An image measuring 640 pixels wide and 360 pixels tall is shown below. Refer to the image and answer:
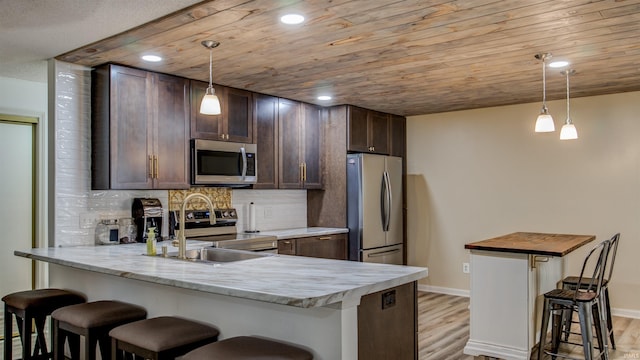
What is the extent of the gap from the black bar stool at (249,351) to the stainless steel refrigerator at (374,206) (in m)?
3.31

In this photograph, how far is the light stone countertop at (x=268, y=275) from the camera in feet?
6.62

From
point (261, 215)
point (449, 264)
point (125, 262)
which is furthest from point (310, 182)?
point (125, 262)

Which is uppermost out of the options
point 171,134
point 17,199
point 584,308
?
point 171,134

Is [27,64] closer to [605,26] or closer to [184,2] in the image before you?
[184,2]

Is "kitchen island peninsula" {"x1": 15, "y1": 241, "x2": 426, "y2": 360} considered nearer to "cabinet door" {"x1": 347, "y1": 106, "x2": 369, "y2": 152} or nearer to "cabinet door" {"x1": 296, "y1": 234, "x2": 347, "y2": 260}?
"cabinet door" {"x1": 296, "y1": 234, "x2": 347, "y2": 260}

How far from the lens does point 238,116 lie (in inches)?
184

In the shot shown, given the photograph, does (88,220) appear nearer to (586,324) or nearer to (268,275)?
(268,275)

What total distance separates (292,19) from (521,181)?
373cm

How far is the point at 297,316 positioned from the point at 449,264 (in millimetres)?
4248

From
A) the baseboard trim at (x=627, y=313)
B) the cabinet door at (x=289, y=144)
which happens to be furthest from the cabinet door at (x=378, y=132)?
the baseboard trim at (x=627, y=313)

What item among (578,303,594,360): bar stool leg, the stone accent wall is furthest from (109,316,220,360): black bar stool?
(578,303,594,360): bar stool leg

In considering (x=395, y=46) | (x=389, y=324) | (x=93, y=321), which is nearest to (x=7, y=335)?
(x=93, y=321)

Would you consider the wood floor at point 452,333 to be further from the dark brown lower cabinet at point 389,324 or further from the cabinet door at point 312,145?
the cabinet door at point 312,145

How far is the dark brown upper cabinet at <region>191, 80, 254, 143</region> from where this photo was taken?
14.1 feet
